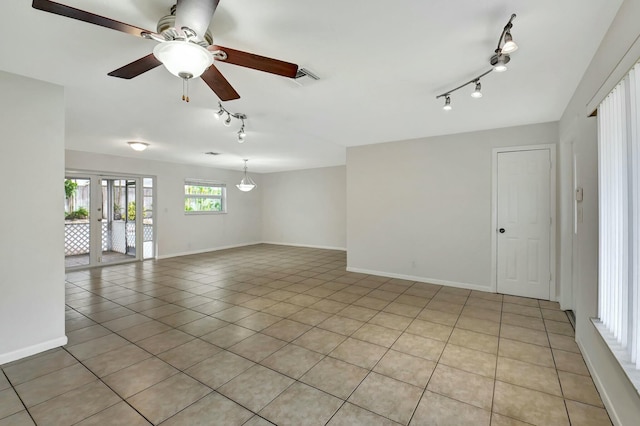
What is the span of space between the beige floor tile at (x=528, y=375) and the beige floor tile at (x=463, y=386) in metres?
0.18

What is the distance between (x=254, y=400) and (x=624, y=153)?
2.73 metres

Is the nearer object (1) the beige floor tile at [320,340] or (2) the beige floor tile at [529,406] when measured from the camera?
(2) the beige floor tile at [529,406]

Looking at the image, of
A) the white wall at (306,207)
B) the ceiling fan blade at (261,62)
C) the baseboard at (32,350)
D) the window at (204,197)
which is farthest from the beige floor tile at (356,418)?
the window at (204,197)

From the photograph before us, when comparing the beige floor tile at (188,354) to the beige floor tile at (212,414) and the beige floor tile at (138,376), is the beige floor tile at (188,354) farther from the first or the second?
the beige floor tile at (212,414)

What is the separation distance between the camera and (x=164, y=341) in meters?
2.68

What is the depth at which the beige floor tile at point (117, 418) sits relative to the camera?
166cm

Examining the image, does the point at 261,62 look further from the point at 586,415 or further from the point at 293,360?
the point at 586,415

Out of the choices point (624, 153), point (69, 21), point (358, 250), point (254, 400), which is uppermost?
point (69, 21)

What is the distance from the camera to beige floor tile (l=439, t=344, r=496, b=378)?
2.20 meters

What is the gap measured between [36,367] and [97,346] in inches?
16.1

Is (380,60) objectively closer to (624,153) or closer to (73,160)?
(624,153)

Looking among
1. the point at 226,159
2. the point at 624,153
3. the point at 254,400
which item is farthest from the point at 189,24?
the point at 226,159

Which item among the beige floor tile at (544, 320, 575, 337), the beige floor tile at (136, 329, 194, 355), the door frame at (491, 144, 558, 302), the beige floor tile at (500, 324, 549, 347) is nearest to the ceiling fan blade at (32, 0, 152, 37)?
the beige floor tile at (136, 329, 194, 355)

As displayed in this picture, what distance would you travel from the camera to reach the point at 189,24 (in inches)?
53.9
